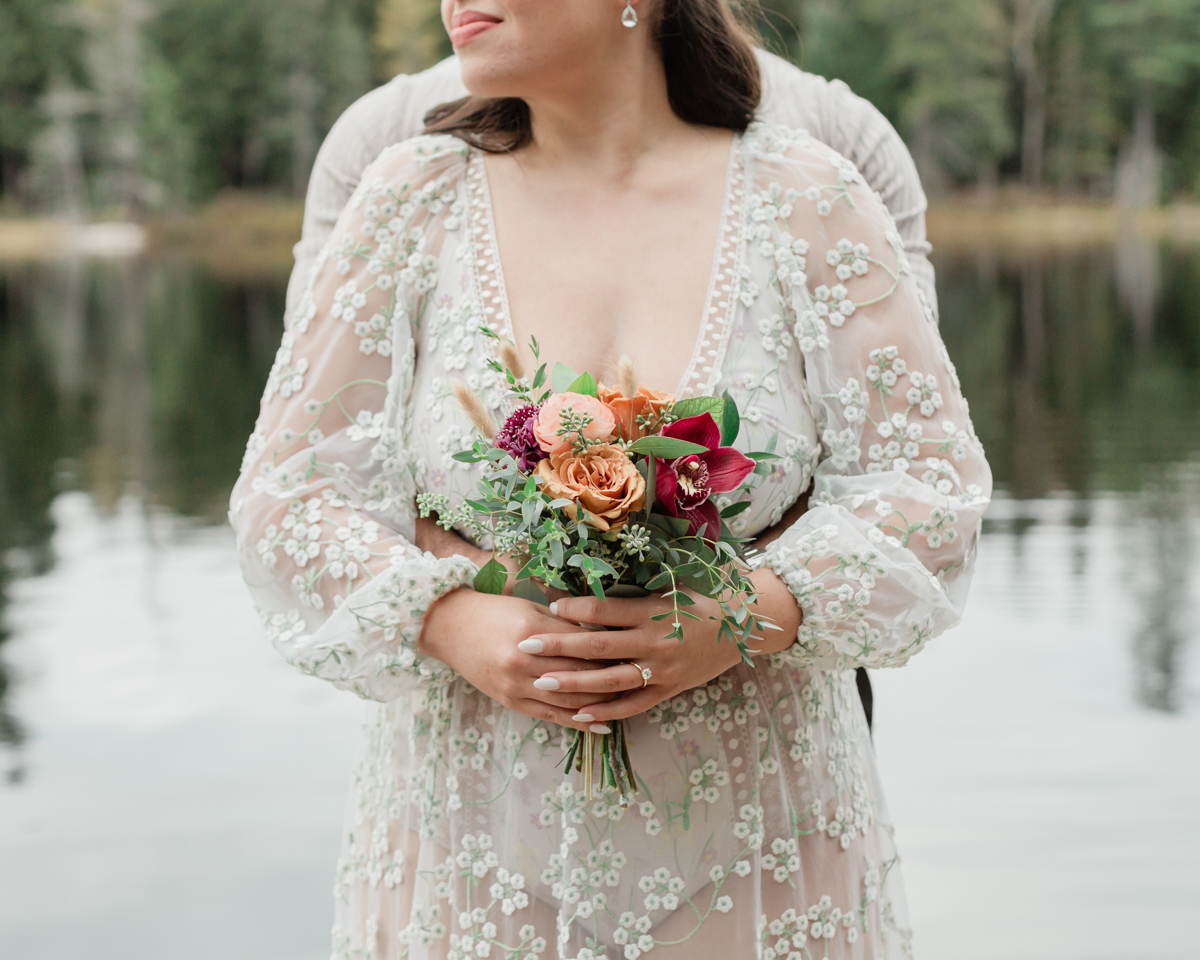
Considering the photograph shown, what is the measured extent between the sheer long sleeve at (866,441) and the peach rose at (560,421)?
0.37m

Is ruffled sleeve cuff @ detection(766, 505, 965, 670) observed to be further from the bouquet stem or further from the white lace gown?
the bouquet stem

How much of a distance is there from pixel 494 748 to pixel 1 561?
671 cm

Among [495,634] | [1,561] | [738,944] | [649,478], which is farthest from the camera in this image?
[1,561]

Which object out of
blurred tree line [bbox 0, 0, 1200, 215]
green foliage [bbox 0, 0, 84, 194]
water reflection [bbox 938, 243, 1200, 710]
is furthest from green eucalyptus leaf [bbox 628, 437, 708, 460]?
green foliage [bbox 0, 0, 84, 194]

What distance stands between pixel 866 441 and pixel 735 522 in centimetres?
20

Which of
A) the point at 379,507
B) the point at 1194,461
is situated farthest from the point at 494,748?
the point at 1194,461

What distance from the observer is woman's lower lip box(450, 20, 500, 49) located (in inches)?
69.1

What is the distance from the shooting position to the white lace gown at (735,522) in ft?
5.81

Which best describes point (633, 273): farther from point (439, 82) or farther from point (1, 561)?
point (1, 561)

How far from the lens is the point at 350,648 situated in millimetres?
1755

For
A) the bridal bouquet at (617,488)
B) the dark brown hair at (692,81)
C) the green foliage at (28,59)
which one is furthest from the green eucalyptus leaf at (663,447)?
the green foliage at (28,59)

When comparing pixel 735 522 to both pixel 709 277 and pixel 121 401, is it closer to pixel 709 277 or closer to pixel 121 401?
pixel 709 277

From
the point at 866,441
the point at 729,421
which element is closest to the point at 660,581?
the point at 729,421

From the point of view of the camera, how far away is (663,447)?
59.7 inches
